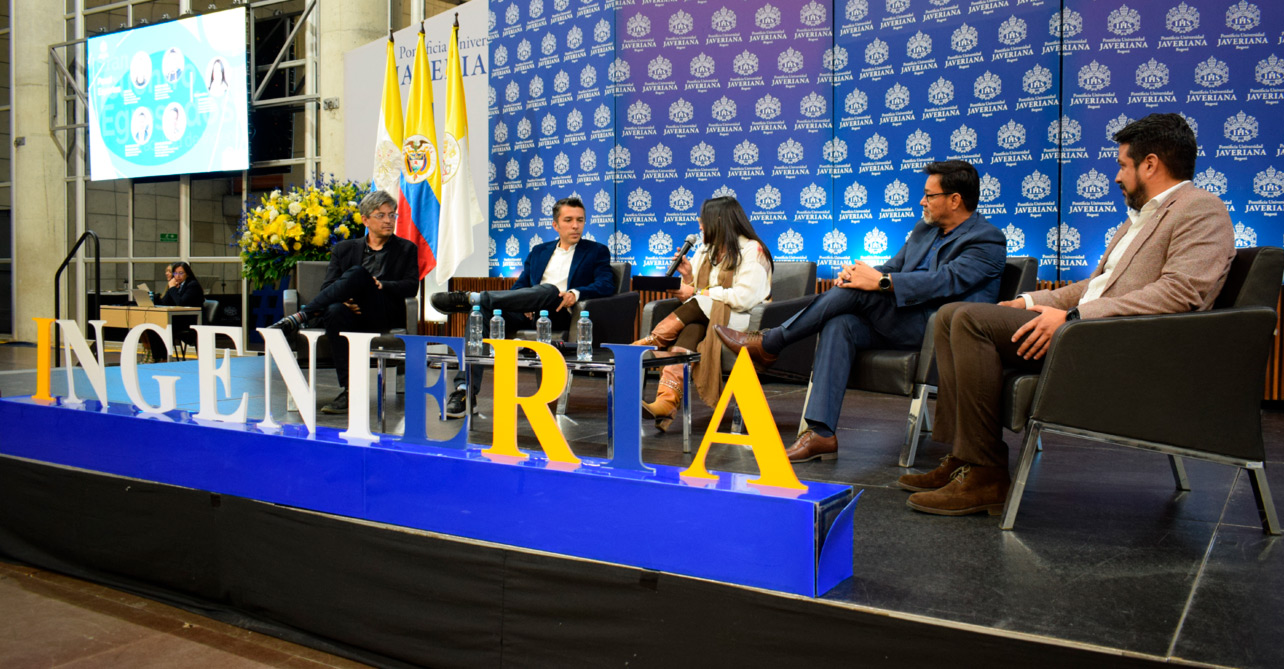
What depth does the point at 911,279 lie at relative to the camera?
272 centimetres

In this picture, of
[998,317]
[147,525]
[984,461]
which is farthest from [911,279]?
[147,525]

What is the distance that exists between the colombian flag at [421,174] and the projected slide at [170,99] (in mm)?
2794

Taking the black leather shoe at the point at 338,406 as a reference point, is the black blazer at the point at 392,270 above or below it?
above

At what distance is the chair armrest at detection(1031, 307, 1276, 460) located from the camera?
6.22 ft

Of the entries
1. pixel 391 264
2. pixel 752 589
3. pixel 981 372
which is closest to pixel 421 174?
pixel 391 264

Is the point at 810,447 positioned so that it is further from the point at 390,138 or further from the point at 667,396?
the point at 390,138

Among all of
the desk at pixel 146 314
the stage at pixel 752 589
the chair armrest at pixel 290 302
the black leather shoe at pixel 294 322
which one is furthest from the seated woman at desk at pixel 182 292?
the stage at pixel 752 589

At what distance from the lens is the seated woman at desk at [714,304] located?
3.40 metres

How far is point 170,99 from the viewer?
865 centimetres

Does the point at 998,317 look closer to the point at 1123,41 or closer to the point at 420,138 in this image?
the point at 1123,41

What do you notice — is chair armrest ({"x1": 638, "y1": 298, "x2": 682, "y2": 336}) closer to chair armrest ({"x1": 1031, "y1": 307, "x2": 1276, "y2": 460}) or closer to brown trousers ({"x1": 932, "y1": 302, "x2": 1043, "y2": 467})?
brown trousers ({"x1": 932, "y1": 302, "x2": 1043, "y2": 467})

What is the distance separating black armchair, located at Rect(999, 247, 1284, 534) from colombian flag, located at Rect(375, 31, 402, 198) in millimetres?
5435

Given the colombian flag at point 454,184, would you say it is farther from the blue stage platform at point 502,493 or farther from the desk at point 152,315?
the blue stage platform at point 502,493

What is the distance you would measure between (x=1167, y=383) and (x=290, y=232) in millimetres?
5489
